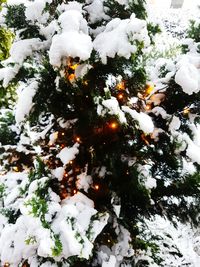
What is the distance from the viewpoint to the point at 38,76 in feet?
8.75

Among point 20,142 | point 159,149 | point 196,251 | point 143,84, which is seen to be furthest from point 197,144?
point 196,251

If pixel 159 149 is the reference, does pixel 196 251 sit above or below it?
below

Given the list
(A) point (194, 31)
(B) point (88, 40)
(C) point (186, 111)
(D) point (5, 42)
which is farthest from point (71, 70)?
(D) point (5, 42)

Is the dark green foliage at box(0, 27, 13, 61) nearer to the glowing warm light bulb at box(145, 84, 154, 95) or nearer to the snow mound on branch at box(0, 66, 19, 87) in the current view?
the snow mound on branch at box(0, 66, 19, 87)

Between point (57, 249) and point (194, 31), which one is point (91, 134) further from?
point (194, 31)

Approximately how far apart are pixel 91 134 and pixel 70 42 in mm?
917

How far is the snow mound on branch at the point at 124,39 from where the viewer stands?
212 cm

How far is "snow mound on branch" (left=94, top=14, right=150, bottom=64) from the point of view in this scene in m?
2.12

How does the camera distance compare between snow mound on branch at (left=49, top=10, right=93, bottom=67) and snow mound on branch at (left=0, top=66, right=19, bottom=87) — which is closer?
snow mound on branch at (left=49, top=10, right=93, bottom=67)

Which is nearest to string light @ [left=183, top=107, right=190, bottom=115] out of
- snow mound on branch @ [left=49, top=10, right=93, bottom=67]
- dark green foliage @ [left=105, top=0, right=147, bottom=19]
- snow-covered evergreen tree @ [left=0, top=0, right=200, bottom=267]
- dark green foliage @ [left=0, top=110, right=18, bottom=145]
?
snow-covered evergreen tree @ [left=0, top=0, right=200, bottom=267]

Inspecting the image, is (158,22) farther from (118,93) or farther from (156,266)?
(156,266)

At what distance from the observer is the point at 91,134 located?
9.09 feet

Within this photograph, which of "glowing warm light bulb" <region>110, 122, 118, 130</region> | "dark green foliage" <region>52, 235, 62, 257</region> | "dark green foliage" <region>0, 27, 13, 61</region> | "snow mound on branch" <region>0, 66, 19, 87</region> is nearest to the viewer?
"dark green foliage" <region>52, 235, 62, 257</region>

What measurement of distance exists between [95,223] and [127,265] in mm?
1035
